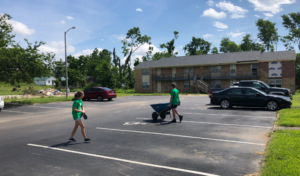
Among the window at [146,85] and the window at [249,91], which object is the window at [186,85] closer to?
the window at [146,85]

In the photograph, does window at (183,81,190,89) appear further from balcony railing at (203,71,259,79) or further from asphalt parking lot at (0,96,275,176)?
asphalt parking lot at (0,96,275,176)

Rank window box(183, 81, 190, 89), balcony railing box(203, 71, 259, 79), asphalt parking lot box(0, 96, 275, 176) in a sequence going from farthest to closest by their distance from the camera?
window box(183, 81, 190, 89)
balcony railing box(203, 71, 259, 79)
asphalt parking lot box(0, 96, 275, 176)

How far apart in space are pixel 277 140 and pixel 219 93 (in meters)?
9.31

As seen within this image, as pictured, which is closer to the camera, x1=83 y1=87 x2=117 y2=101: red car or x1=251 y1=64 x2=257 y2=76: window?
x1=83 y1=87 x2=117 y2=101: red car

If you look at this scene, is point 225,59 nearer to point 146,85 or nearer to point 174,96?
point 146,85

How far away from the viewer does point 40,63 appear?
2055 centimetres

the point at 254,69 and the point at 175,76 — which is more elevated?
the point at 254,69

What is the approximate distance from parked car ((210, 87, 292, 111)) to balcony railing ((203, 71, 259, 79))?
25110 mm

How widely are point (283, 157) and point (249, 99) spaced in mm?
10149

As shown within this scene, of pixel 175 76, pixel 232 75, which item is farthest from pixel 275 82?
pixel 175 76

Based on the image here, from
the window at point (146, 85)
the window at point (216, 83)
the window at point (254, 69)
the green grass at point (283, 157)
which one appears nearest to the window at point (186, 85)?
the window at point (216, 83)

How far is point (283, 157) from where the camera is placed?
502 centimetres

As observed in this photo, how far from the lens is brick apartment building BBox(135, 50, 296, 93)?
120 ft

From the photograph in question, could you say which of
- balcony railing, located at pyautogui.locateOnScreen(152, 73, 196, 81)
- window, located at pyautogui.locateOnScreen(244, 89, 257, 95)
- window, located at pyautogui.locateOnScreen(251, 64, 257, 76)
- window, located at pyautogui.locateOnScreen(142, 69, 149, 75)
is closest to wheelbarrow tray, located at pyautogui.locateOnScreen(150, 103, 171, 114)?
window, located at pyautogui.locateOnScreen(244, 89, 257, 95)
